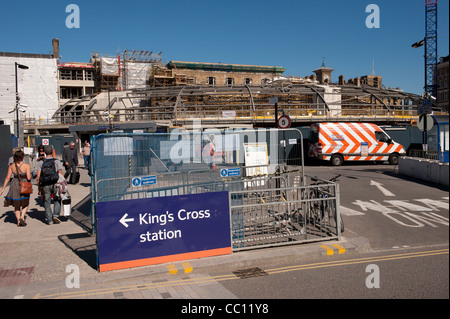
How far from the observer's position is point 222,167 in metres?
11.2

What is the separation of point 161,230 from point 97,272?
4.05 ft

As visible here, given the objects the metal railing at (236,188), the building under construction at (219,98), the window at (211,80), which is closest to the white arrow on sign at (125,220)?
the metal railing at (236,188)

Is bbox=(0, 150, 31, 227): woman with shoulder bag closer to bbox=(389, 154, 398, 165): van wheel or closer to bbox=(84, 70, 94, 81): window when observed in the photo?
bbox=(389, 154, 398, 165): van wheel

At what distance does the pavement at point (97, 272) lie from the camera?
5617mm

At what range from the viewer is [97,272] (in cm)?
639

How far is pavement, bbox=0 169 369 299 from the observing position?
5.62 m

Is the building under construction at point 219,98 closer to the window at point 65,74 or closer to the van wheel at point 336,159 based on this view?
the window at point 65,74

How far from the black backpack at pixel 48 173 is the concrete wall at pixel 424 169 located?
1307 cm

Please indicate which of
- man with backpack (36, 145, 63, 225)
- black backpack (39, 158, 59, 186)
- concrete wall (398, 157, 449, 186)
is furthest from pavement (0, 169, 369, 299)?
concrete wall (398, 157, 449, 186)

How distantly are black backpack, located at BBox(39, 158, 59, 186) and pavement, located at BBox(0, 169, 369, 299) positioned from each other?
4.35 ft

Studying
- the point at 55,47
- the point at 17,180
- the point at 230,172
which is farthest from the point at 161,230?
the point at 55,47

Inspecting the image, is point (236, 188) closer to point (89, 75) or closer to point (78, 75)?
point (89, 75)

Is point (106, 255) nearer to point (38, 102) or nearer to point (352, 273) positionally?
point (352, 273)

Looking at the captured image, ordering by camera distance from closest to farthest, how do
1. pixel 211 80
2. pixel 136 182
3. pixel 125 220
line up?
1. pixel 125 220
2. pixel 136 182
3. pixel 211 80
